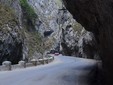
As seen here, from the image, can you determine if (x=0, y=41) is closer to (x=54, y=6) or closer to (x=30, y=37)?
(x=30, y=37)

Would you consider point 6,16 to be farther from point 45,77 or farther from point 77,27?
point 77,27

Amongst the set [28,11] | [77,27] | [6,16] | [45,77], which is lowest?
[45,77]

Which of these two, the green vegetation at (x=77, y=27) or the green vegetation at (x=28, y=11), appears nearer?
the green vegetation at (x=77, y=27)

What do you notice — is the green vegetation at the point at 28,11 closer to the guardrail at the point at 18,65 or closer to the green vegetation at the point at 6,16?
the green vegetation at the point at 6,16

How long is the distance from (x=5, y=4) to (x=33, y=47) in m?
23.2

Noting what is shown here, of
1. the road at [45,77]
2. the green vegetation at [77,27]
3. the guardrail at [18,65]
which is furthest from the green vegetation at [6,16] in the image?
the green vegetation at [77,27]

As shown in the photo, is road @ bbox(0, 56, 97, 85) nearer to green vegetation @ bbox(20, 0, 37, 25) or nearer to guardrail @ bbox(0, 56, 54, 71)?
guardrail @ bbox(0, 56, 54, 71)

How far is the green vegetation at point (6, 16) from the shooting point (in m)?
33.0

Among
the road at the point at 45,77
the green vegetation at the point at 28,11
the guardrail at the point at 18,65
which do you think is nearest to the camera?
the road at the point at 45,77

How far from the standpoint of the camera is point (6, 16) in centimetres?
3438

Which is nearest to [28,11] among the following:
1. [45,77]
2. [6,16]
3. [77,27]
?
[77,27]

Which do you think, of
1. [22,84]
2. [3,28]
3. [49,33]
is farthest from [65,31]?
[22,84]

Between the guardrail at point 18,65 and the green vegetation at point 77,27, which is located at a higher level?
the green vegetation at point 77,27

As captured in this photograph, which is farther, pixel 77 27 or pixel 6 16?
pixel 77 27
